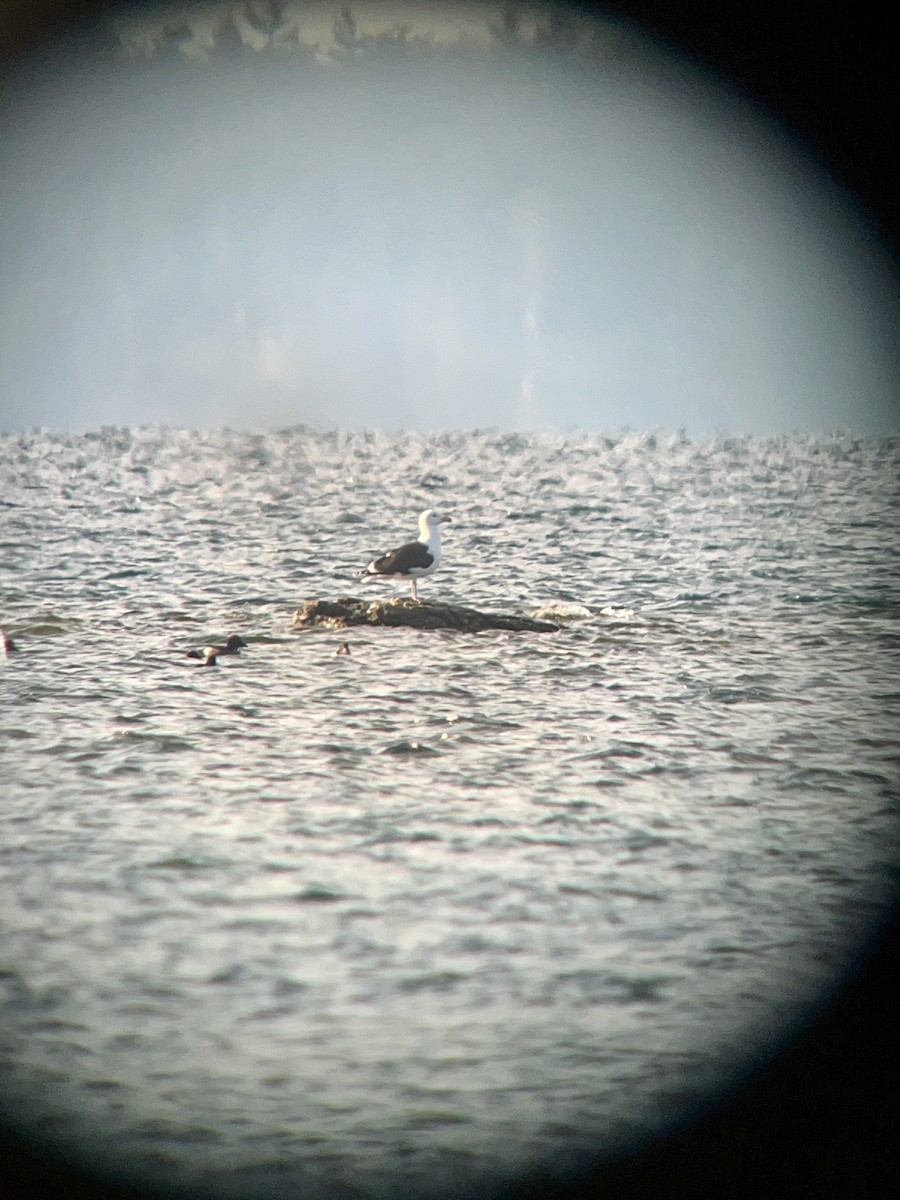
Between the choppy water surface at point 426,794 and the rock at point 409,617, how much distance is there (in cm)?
6

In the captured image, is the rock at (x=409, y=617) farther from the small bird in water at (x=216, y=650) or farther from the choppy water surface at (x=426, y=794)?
the small bird in water at (x=216, y=650)

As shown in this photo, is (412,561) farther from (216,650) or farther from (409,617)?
(216,650)

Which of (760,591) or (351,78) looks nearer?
(351,78)

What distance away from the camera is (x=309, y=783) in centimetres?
275

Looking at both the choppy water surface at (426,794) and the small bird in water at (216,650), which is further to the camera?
the small bird in water at (216,650)

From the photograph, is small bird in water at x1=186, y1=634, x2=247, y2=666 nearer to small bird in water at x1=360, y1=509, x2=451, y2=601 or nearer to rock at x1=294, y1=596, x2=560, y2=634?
rock at x1=294, y1=596, x2=560, y2=634

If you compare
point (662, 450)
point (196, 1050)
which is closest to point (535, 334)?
point (662, 450)

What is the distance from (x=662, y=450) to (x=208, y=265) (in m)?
1.59

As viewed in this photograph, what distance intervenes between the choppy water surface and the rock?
0.06 metres

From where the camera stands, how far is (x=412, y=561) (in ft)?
12.6

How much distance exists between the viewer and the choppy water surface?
1.79m

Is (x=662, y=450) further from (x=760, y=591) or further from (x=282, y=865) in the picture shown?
(x=282, y=865)

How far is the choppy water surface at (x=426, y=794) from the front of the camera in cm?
179

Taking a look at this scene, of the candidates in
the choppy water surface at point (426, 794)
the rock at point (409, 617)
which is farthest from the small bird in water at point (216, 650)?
the rock at point (409, 617)
